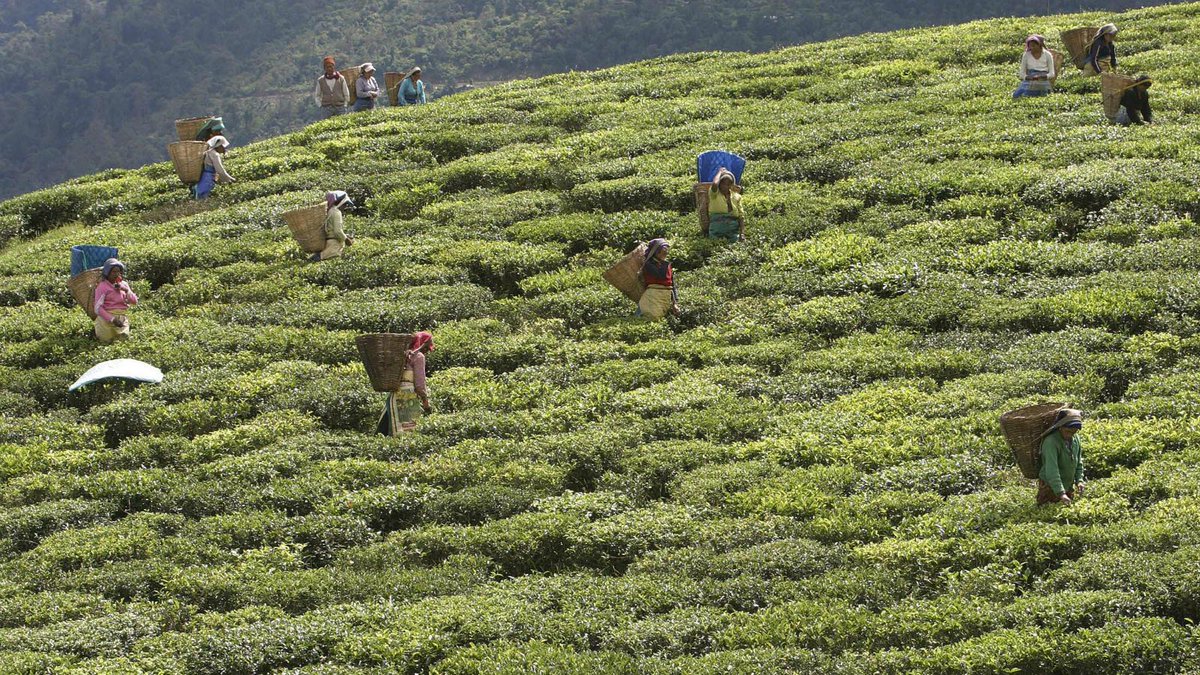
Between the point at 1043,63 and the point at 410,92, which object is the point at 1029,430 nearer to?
the point at 1043,63

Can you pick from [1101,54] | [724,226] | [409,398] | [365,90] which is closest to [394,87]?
[365,90]

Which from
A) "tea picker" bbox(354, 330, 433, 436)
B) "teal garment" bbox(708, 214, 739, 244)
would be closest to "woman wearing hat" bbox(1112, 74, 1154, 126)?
"teal garment" bbox(708, 214, 739, 244)

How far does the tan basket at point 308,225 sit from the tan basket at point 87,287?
13.0ft

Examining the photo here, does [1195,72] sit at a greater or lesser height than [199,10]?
lesser

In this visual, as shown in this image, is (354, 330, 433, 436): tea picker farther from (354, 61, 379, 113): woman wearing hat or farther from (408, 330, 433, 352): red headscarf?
(354, 61, 379, 113): woman wearing hat

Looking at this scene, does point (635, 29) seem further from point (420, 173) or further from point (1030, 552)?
point (1030, 552)

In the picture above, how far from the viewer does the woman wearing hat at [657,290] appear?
21.2 metres

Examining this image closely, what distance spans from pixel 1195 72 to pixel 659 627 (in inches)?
903

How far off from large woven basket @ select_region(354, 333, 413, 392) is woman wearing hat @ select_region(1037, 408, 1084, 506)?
806 centimetres

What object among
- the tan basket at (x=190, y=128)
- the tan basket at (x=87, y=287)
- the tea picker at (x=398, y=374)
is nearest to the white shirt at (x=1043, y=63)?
the tea picker at (x=398, y=374)

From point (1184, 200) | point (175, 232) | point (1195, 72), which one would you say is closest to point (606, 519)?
point (1184, 200)

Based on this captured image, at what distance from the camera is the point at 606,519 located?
51.2ft

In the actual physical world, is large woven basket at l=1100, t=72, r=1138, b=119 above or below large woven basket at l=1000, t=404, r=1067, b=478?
above

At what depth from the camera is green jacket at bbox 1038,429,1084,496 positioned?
1405 cm
